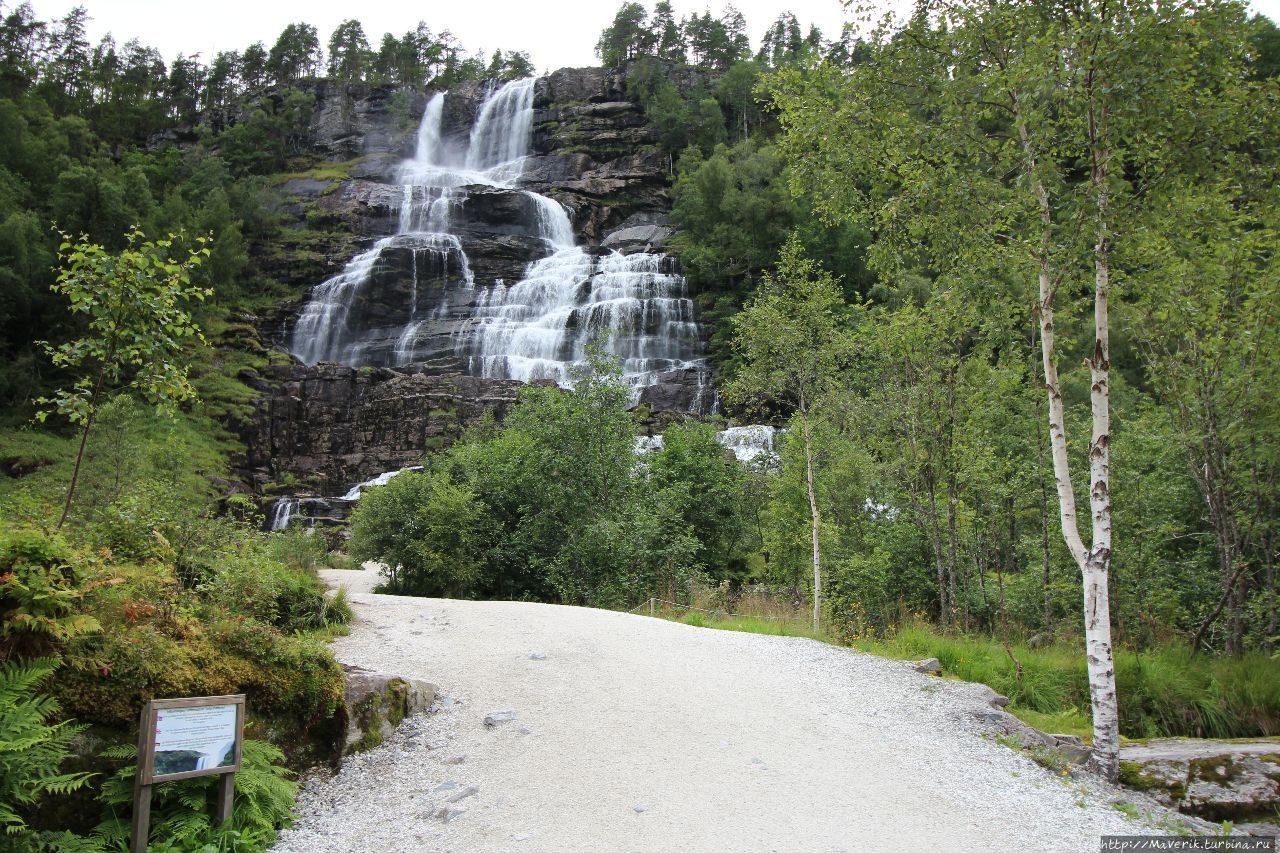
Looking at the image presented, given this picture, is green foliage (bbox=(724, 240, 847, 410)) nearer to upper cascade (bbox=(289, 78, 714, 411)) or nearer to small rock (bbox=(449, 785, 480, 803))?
small rock (bbox=(449, 785, 480, 803))

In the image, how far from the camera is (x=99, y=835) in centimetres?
406

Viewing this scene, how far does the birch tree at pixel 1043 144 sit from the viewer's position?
671cm

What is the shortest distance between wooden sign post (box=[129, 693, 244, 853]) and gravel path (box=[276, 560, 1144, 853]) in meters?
0.66

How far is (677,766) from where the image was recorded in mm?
5762

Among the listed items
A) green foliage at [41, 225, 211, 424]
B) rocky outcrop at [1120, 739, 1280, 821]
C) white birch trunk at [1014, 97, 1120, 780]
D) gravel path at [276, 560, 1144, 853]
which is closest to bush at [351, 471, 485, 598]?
gravel path at [276, 560, 1144, 853]

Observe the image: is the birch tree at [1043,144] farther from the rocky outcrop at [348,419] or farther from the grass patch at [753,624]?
the rocky outcrop at [348,419]

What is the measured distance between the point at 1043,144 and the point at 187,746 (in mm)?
8575

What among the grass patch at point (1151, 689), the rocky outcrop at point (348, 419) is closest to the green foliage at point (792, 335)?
the grass patch at point (1151, 689)

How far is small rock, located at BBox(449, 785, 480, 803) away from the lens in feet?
17.1

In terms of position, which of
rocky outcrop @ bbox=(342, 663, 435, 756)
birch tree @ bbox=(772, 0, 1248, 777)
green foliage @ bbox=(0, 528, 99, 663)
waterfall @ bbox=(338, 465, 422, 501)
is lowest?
waterfall @ bbox=(338, 465, 422, 501)

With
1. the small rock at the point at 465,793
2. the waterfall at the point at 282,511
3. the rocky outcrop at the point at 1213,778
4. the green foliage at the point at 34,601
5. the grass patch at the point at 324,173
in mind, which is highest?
the grass patch at the point at 324,173

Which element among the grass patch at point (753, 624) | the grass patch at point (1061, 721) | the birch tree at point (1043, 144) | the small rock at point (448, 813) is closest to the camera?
the small rock at point (448, 813)

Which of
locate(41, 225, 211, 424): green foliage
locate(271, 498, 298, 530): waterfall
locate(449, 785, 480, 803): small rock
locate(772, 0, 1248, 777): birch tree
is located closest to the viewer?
locate(449, 785, 480, 803): small rock

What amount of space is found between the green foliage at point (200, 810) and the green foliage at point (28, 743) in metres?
0.24
